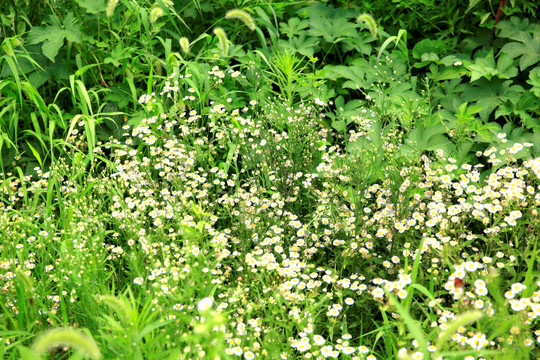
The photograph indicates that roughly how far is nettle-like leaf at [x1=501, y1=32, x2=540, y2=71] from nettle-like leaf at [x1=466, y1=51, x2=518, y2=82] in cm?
7

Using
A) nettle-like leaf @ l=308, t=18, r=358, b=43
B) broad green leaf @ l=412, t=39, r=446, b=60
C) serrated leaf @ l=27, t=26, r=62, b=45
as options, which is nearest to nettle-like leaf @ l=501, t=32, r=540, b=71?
broad green leaf @ l=412, t=39, r=446, b=60

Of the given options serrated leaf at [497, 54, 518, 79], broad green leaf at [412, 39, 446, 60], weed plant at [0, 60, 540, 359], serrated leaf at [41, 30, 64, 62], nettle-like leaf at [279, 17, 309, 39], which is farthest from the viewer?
nettle-like leaf at [279, 17, 309, 39]

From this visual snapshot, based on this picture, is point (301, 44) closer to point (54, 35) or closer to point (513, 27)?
point (513, 27)

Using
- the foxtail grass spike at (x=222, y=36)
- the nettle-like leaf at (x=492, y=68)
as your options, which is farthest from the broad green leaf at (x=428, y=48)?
the foxtail grass spike at (x=222, y=36)

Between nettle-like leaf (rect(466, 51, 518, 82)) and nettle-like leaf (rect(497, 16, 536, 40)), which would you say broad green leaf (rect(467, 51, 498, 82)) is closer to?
nettle-like leaf (rect(466, 51, 518, 82))

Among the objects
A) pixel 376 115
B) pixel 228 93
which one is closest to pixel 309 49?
pixel 228 93

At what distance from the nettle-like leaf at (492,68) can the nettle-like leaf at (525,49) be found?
0.07m

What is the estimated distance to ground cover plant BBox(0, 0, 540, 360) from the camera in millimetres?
2146

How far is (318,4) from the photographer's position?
4109mm

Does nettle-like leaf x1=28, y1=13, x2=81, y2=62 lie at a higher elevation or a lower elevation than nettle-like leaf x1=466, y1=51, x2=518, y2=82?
higher

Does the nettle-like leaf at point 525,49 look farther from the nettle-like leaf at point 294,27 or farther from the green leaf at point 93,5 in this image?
the green leaf at point 93,5

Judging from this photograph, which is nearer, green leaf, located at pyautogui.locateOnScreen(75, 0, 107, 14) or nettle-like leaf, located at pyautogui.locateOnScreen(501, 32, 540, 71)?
nettle-like leaf, located at pyautogui.locateOnScreen(501, 32, 540, 71)

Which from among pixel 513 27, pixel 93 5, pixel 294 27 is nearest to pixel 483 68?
pixel 513 27

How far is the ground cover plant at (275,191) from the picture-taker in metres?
2.15
